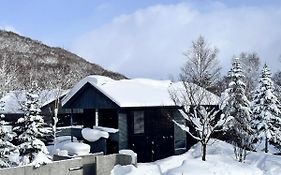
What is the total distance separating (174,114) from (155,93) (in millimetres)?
2071

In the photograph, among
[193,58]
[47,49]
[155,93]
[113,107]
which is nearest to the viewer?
[113,107]

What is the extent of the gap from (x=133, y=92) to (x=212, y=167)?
8.64 m

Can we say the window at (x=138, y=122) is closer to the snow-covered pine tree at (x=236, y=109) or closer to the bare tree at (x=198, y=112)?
the bare tree at (x=198, y=112)

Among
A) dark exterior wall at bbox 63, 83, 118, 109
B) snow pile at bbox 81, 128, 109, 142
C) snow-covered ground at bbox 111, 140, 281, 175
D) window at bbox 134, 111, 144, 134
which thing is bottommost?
snow-covered ground at bbox 111, 140, 281, 175

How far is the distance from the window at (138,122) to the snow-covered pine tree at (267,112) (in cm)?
1138

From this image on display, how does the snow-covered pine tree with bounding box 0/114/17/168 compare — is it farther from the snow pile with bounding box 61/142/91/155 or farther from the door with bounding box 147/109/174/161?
the door with bounding box 147/109/174/161

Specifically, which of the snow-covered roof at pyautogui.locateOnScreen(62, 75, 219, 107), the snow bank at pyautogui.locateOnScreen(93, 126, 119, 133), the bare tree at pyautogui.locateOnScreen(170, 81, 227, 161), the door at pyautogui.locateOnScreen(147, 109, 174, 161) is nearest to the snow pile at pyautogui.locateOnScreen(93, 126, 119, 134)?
the snow bank at pyautogui.locateOnScreen(93, 126, 119, 133)

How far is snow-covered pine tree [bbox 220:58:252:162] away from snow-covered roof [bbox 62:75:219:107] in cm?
103

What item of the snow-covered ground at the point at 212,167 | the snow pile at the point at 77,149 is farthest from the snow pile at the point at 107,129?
the snow pile at the point at 77,149

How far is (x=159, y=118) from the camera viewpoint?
87.4ft

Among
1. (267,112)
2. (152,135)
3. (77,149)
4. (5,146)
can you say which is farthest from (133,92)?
(267,112)

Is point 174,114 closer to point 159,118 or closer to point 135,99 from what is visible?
point 159,118

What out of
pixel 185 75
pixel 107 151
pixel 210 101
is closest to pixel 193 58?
pixel 185 75

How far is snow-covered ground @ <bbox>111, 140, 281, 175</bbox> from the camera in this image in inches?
779
